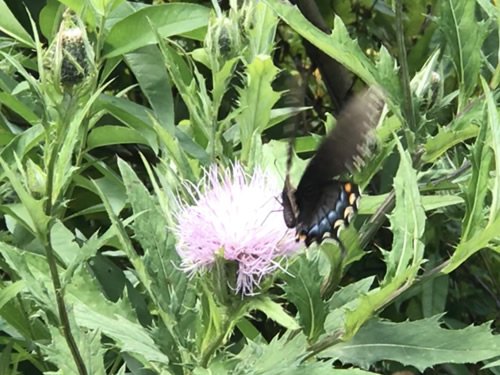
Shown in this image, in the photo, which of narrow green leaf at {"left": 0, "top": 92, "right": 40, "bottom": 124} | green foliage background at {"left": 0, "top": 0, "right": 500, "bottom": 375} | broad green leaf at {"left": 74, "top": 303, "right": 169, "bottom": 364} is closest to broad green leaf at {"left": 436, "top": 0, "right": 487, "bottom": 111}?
green foliage background at {"left": 0, "top": 0, "right": 500, "bottom": 375}

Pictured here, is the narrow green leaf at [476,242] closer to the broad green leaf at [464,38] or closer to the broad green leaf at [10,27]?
the broad green leaf at [464,38]

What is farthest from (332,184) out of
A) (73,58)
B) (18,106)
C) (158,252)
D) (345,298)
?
(18,106)

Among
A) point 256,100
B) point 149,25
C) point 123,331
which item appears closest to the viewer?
point 123,331

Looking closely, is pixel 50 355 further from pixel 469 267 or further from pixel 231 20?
pixel 469 267

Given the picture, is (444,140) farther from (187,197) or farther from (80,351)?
(80,351)

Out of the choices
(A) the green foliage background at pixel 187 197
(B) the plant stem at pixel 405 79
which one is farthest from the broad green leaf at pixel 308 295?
(B) the plant stem at pixel 405 79
